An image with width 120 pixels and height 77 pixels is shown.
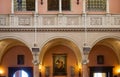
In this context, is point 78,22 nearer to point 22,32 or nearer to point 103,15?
point 103,15

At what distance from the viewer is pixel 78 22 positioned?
2505cm

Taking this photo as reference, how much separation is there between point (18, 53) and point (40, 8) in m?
3.77

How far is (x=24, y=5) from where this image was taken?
1081 inches

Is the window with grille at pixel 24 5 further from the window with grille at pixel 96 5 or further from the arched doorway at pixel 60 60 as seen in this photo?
the window with grille at pixel 96 5

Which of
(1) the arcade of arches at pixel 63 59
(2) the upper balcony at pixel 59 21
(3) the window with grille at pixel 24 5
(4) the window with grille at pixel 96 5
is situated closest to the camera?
(2) the upper balcony at pixel 59 21

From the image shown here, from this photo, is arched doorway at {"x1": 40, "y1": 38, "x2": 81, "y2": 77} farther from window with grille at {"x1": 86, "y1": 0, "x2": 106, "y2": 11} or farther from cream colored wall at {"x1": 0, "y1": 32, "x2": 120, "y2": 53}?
window with grille at {"x1": 86, "y1": 0, "x2": 106, "y2": 11}

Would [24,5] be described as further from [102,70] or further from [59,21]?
[102,70]

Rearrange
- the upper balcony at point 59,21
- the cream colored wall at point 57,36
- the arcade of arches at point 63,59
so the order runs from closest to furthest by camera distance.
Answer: the cream colored wall at point 57,36 < the upper balcony at point 59,21 < the arcade of arches at point 63,59

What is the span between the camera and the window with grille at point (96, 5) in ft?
89.7

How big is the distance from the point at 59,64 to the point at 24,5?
5093mm

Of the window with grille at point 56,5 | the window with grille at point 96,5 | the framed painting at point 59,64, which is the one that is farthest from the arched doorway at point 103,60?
the window with grille at point 56,5

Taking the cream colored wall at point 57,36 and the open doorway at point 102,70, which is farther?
the open doorway at point 102,70

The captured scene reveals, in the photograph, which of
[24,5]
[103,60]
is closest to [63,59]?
[103,60]

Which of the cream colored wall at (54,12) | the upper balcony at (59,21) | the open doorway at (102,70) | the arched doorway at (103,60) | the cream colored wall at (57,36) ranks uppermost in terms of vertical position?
the cream colored wall at (54,12)
